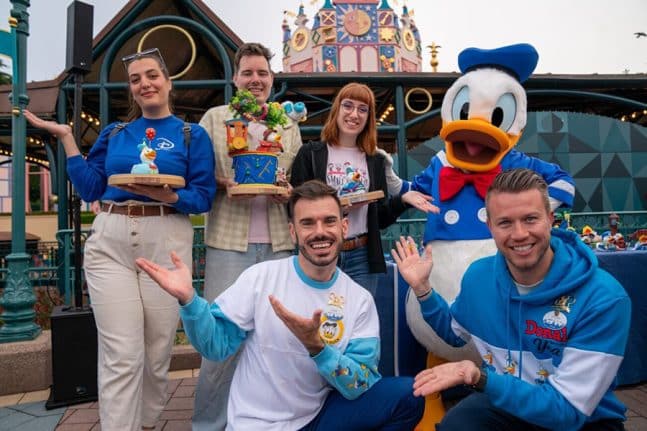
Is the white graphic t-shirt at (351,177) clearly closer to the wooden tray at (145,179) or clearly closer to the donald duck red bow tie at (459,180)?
the donald duck red bow tie at (459,180)

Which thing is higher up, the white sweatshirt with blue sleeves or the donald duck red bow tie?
the donald duck red bow tie

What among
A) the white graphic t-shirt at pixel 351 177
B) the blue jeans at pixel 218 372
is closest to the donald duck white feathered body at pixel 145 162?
the blue jeans at pixel 218 372

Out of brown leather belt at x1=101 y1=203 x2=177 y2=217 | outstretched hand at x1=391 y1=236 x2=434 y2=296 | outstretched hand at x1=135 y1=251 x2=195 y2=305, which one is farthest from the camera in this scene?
brown leather belt at x1=101 y1=203 x2=177 y2=217

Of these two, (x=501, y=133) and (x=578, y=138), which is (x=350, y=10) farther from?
(x=501, y=133)

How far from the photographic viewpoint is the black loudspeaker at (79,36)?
3.29 m

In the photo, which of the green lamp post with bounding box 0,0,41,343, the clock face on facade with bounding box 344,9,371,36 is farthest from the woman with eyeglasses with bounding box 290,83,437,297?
the clock face on facade with bounding box 344,9,371,36

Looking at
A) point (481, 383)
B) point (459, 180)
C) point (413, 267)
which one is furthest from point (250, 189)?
point (481, 383)

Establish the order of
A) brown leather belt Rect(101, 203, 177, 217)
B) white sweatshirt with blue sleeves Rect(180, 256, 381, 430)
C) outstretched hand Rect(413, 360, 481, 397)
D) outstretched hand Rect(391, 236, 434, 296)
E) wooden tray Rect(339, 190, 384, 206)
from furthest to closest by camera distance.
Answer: wooden tray Rect(339, 190, 384, 206) → brown leather belt Rect(101, 203, 177, 217) → outstretched hand Rect(391, 236, 434, 296) → white sweatshirt with blue sleeves Rect(180, 256, 381, 430) → outstretched hand Rect(413, 360, 481, 397)

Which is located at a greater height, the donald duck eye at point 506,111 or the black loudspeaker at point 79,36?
the black loudspeaker at point 79,36

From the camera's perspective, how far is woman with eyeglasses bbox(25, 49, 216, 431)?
7.09ft

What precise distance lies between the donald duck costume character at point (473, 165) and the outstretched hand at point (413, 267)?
0.45 m

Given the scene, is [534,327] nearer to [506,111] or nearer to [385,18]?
[506,111]

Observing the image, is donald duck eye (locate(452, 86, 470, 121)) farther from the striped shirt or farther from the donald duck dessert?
the donald duck dessert

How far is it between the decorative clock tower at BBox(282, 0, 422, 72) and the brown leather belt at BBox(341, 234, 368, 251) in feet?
65.5
